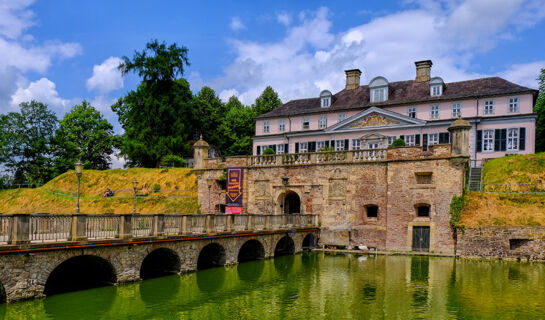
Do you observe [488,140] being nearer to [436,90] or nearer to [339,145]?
[436,90]

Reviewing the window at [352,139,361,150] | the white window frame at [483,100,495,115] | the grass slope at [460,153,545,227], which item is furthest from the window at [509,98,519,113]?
the window at [352,139,361,150]

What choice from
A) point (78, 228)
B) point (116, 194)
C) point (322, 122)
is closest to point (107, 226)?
point (78, 228)

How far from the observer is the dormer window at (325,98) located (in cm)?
4888

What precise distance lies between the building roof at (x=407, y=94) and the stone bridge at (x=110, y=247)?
73.5 ft

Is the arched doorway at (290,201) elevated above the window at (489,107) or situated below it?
below

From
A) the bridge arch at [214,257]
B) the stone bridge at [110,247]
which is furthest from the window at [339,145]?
the bridge arch at [214,257]

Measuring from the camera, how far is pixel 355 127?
1721 inches

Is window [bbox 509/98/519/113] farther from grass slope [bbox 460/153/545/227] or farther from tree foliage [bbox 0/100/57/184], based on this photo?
tree foliage [bbox 0/100/57/184]

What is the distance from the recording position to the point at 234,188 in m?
36.8

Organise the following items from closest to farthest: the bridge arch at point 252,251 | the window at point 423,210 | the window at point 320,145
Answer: the bridge arch at point 252,251, the window at point 423,210, the window at point 320,145

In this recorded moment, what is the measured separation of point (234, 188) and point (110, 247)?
19.5 metres

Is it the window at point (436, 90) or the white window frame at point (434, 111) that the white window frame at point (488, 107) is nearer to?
the white window frame at point (434, 111)

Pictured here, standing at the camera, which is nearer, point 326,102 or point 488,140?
point 488,140

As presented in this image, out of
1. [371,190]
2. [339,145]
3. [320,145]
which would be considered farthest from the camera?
[320,145]
